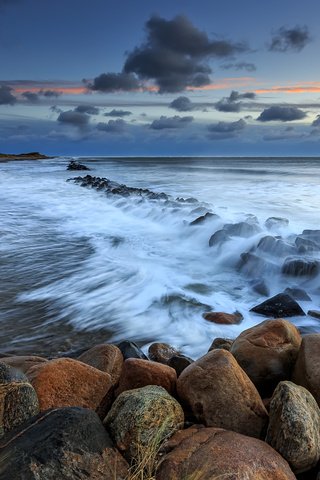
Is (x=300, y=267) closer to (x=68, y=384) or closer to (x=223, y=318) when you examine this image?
(x=223, y=318)

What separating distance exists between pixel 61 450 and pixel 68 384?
87 centimetres

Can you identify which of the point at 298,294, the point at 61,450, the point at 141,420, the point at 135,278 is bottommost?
the point at 135,278

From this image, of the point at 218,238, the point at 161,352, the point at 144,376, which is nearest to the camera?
the point at 144,376

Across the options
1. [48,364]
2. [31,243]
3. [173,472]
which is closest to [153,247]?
[31,243]

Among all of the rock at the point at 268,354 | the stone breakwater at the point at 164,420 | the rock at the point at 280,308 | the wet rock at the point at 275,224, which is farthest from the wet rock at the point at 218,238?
the stone breakwater at the point at 164,420

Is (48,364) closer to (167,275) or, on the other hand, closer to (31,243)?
(167,275)

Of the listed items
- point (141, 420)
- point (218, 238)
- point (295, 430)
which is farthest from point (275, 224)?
point (141, 420)

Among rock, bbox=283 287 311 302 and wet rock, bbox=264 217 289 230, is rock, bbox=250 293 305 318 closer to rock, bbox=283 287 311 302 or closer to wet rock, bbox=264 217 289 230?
rock, bbox=283 287 311 302

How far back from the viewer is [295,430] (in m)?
2.74

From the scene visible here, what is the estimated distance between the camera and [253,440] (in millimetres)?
2740

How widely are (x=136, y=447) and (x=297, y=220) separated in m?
14.3

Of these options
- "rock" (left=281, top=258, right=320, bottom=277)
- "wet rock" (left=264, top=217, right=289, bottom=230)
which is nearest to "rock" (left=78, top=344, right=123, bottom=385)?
"rock" (left=281, top=258, right=320, bottom=277)

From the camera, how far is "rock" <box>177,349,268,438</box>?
3.14 m

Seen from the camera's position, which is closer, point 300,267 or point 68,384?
point 68,384
